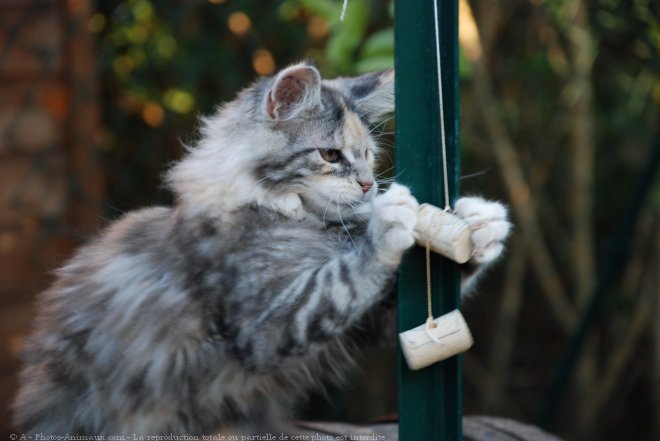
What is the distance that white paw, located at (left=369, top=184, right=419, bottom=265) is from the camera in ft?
4.61

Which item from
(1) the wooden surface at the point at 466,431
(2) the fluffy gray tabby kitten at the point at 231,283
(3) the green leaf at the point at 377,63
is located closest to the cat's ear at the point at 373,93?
(2) the fluffy gray tabby kitten at the point at 231,283

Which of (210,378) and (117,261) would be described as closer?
(210,378)

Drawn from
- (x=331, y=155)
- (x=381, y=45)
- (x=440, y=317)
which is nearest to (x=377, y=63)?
(x=381, y=45)

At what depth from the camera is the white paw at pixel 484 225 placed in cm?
148

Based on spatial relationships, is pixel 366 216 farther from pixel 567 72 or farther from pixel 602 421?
pixel 602 421

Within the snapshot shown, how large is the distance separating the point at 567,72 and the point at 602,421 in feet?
5.21

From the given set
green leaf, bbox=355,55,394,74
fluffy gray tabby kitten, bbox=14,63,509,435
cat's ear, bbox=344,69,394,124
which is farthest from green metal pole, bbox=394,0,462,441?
green leaf, bbox=355,55,394,74

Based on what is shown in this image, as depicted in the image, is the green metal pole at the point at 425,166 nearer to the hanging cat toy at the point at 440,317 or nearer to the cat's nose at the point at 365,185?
the hanging cat toy at the point at 440,317

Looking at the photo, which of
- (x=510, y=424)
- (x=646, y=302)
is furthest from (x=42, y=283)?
(x=646, y=302)

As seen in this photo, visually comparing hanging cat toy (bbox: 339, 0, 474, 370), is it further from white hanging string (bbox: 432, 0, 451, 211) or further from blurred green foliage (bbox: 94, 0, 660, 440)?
blurred green foliage (bbox: 94, 0, 660, 440)

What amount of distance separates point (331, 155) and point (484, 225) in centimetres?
44

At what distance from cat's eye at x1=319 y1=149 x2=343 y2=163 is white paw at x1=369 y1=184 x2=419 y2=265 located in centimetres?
33

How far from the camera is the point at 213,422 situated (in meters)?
1.88

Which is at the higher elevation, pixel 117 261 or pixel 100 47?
pixel 100 47
